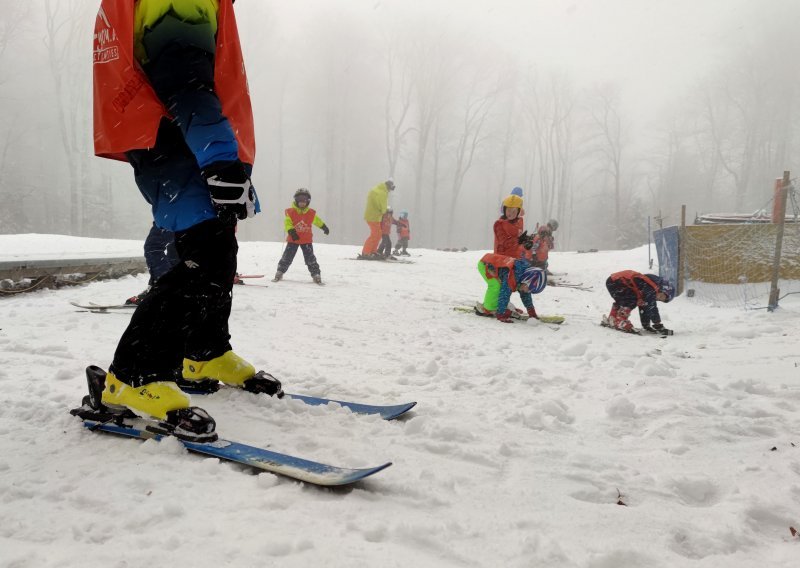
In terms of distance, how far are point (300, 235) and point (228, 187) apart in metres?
6.53

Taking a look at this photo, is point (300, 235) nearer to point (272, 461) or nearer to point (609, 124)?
point (272, 461)

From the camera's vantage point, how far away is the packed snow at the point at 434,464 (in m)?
1.18

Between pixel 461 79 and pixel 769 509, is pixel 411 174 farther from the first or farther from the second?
pixel 769 509

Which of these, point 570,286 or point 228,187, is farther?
point 570,286

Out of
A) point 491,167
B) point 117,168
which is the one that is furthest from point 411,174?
point 117,168

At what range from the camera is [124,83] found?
1816mm

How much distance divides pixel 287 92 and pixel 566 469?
43115 mm

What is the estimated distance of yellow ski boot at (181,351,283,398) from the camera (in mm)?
2318

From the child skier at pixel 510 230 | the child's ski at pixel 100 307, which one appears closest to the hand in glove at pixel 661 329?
the child skier at pixel 510 230

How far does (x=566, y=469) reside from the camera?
5.71ft

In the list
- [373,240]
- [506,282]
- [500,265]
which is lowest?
[506,282]

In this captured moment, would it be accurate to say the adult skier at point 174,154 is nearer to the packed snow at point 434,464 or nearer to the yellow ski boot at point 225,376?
the packed snow at point 434,464

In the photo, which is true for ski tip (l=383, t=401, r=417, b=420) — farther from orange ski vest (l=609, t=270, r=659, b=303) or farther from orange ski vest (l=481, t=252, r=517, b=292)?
orange ski vest (l=609, t=270, r=659, b=303)


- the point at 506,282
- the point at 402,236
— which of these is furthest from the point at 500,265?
the point at 402,236
